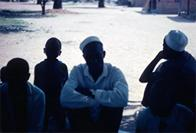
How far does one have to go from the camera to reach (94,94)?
14.3 ft

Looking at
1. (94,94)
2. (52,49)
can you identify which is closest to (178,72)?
(94,94)

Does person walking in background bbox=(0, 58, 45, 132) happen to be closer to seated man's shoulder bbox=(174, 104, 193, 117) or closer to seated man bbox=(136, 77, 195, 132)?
seated man bbox=(136, 77, 195, 132)

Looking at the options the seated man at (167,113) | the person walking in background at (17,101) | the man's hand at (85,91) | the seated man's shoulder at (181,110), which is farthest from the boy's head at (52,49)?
the seated man's shoulder at (181,110)

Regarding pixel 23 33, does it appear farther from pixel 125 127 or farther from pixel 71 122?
pixel 71 122

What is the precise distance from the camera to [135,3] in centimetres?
6253

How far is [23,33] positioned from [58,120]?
15131 millimetres

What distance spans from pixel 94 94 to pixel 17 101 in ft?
2.50

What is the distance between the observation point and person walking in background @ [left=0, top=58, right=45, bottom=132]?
4078 millimetres

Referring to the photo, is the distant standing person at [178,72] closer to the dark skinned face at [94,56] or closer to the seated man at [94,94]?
the seated man at [94,94]

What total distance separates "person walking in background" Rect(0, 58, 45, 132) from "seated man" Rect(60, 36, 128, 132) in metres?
0.39

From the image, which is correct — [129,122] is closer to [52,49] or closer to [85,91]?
[52,49]

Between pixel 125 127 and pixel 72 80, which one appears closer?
pixel 72 80

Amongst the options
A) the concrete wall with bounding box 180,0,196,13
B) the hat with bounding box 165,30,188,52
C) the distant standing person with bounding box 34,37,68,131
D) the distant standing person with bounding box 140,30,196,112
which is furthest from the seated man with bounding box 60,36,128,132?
the concrete wall with bounding box 180,0,196,13

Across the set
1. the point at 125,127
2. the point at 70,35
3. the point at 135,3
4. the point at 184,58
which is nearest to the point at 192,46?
the point at 70,35
